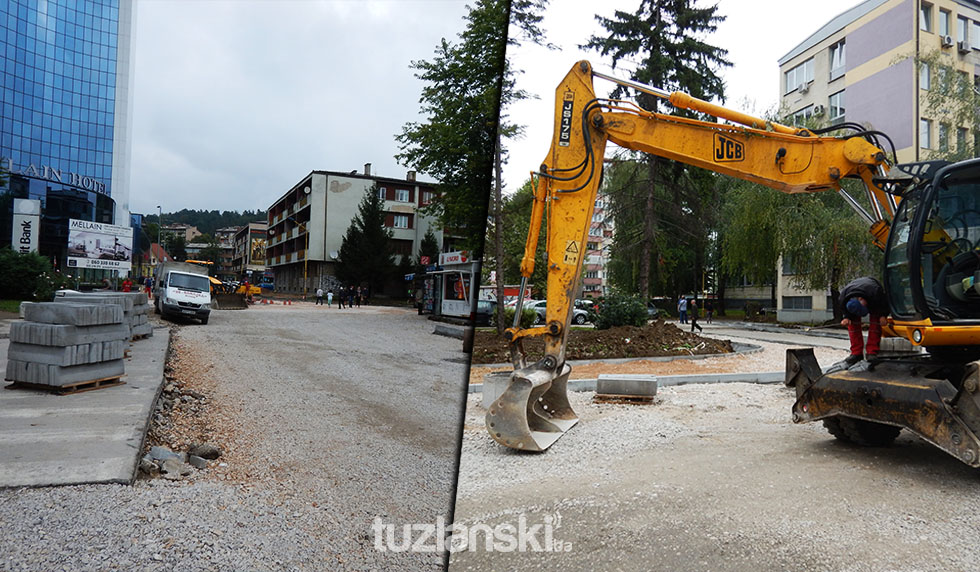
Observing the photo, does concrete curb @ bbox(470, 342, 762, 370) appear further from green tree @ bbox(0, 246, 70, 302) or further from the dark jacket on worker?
green tree @ bbox(0, 246, 70, 302)

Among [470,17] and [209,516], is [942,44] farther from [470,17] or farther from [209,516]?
[209,516]

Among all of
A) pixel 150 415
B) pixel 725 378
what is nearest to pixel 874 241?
pixel 725 378

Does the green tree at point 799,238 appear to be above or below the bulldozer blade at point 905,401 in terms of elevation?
above

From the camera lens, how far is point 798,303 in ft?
29.2

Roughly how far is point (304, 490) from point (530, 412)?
155 centimetres

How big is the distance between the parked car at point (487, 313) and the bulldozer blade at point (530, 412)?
1466 millimetres

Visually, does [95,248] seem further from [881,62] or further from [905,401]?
[881,62]

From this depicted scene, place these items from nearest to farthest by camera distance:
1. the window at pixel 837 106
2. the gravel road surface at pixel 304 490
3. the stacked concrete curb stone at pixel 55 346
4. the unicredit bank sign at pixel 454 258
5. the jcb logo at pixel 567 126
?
the unicredit bank sign at pixel 454 258 → the gravel road surface at pixel 304 490 → the jcb logo at pixel 567 126 → the window at pixel 837 106 → the stacked concrete curb stone at pixel 55 346

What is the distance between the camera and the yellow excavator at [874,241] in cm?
294

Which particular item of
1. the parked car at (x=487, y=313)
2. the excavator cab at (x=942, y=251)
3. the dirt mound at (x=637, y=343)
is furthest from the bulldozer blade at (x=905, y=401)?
the dirt mound at (x=637, y=343)

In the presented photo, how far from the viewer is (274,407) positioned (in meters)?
4.62

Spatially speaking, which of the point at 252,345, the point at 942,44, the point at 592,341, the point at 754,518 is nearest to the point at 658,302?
the point at 592,341

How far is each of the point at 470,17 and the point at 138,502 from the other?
2.33 m

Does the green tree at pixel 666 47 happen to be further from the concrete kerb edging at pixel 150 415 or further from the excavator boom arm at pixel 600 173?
the concrete kerb edging at pixel 150 415
